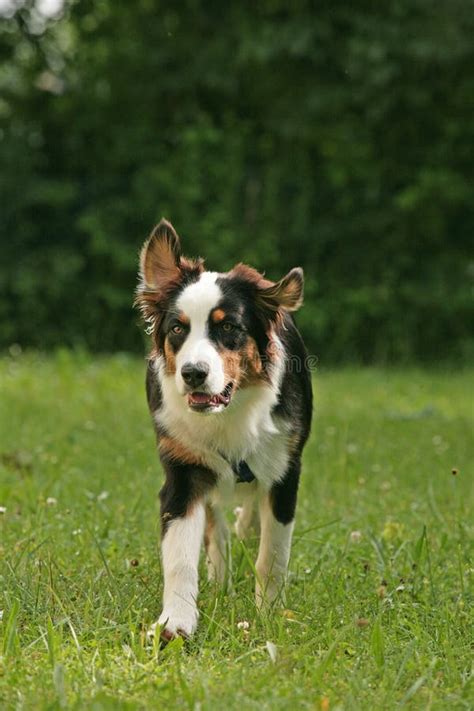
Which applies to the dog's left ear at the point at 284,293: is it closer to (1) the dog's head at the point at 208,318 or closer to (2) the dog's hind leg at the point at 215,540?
(1) the dog's head at the point at 208,318

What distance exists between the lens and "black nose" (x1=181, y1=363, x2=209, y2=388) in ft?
12.5

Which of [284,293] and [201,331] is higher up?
[284,293]

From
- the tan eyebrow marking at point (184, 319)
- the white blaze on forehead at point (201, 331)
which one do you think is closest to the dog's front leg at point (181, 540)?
the white blaze on forehead at point (201, 331)

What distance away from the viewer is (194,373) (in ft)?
12.5

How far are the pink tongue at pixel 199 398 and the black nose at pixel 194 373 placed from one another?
Result: 2.6 inches

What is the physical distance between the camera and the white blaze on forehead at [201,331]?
3.86 m

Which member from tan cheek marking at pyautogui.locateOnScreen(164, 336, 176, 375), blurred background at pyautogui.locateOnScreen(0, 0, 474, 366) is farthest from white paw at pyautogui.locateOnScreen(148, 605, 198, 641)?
blurred background at pyautogui.locateOnScreen(0, 0, 474, 366)

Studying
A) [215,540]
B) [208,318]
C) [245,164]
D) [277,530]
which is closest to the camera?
[208,318]

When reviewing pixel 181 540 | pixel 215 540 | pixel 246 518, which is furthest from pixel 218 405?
pixel 246 518

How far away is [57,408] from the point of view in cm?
897

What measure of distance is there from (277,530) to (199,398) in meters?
0.78

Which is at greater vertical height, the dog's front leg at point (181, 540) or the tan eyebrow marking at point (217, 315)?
the tan eyebrow marking at point (217, 315)

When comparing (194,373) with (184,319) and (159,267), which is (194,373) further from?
(159,267)

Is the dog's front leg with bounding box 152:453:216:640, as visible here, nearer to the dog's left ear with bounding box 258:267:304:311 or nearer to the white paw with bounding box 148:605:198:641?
the white paw with bounding box 148:605:198:641
